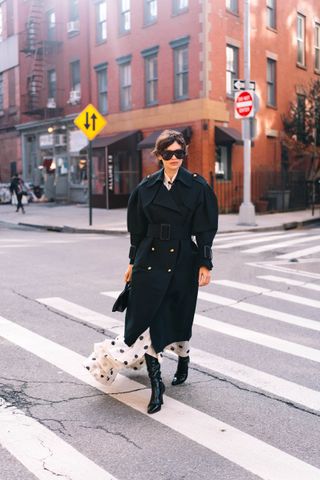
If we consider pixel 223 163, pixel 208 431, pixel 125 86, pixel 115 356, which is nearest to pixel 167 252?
pixel 115 356

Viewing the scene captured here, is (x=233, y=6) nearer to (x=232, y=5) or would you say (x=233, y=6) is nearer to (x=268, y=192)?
(x=232, y=5)

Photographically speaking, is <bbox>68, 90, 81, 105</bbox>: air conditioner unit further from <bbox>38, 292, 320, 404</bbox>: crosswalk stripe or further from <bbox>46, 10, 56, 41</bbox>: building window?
<bbox>38, 292, 320, 404</bbox>: crosswalk stripe

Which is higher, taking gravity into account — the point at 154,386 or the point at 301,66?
the point at 301,66

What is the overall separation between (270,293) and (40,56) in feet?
87.1

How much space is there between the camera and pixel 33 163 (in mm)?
34406

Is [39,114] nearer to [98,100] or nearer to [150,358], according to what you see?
[98,100]

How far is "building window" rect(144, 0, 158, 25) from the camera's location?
25.3 metres

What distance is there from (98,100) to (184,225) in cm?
2530

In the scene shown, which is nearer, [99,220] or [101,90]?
[99,220]

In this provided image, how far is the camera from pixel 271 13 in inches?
1058

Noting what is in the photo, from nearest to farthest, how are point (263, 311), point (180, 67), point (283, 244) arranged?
point (263, 311) < point (283, 244) < point (180, 67)

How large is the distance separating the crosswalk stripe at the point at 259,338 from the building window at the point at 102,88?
74.1 feet

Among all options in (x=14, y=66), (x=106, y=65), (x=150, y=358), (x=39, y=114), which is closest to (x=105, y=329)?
(x=150, y=358)

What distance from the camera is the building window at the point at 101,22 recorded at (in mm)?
28172
